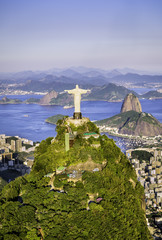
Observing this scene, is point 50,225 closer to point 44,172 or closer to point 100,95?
point 44,172

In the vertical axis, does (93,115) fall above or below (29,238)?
above

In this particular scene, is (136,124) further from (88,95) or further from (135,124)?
(88,95)

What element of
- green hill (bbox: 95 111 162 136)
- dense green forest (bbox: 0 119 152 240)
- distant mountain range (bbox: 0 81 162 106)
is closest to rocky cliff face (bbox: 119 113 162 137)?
green hill (bbox: 95 111 162 136)

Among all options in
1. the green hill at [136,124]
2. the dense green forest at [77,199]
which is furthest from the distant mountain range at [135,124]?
the dense green forest at [77,199]

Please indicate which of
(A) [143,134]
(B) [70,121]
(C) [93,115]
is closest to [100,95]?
(C) [93,115]

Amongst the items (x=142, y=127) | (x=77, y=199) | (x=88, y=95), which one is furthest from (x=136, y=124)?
(x=88, y=95)

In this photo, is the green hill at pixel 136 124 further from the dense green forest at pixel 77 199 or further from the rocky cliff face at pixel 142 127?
the dense green forest at pixel 77 199
